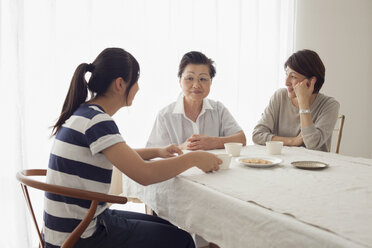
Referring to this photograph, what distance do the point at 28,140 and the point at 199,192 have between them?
64.5 inches

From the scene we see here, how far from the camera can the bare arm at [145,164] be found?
0.96m

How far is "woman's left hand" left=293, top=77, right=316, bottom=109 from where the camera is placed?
71.1 inches

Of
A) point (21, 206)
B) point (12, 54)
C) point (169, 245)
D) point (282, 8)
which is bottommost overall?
point (21, 206)

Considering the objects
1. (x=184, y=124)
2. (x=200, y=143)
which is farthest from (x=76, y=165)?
(x=184, y=124)

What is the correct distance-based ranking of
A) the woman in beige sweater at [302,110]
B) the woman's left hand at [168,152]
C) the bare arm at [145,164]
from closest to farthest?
the bare arm at [145,164]
the woman's left hand at [168,152]
the woman in beige sweater at [302,110]

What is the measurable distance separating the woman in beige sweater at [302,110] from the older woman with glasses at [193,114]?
0.22 metres

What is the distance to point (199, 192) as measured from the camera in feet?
3.07

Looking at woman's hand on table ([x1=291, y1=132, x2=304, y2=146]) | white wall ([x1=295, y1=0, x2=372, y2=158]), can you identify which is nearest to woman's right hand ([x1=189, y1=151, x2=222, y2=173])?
woman's hand on table ([x1=291, y1=132, x2=304, y2=146])

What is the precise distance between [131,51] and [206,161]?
5.24 ft

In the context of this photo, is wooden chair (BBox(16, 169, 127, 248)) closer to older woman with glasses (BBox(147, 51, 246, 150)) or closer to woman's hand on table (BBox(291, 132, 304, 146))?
older woman with glasses (BBox(147, 51, 246, 150))

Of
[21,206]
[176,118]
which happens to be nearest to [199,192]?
[176,118]

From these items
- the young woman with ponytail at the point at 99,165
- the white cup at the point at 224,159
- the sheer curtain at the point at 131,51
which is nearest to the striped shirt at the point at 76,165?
the young woman with ponytail at the point at 99,165

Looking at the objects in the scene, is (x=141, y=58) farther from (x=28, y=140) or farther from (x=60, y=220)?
(x=60, y=220)

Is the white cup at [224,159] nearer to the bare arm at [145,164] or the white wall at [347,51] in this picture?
the bare arm at [145,164]
